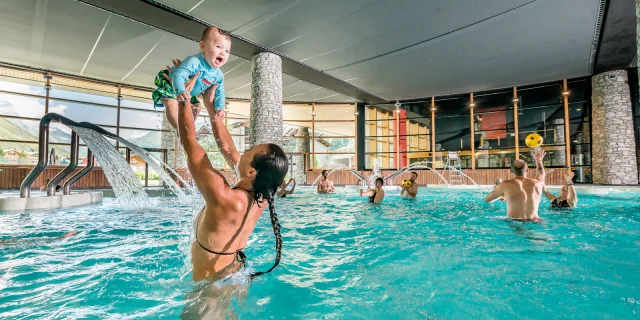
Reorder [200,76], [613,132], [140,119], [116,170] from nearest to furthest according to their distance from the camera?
[200,76] → [116,170] → [613,132] → [140,119]

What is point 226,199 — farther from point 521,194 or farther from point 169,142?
point 169,142

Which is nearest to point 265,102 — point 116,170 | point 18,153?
point 116,170

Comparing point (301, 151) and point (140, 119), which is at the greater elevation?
point (140, 119)

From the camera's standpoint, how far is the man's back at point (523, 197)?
4309 mm

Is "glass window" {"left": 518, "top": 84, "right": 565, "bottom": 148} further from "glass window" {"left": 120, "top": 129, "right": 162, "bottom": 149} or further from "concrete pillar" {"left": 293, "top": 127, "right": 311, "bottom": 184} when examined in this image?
"glass window" {"left": 120, "top": 129, "right": 162, "bottom": 149}

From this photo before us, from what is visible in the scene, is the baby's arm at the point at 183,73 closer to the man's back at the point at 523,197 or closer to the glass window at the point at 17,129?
the man's back at the point at 523,197

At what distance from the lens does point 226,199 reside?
1.55m

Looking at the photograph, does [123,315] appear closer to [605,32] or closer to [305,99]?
[605,32]

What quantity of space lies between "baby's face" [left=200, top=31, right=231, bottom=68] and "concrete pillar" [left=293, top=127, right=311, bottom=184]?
12.8 meters

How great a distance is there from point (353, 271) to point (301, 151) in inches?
560

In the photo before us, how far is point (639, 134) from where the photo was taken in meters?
10.7

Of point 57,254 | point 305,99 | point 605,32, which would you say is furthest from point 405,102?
point 57,254

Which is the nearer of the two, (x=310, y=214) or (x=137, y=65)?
(x=310, y=214)

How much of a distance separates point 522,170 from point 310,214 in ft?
11.6
